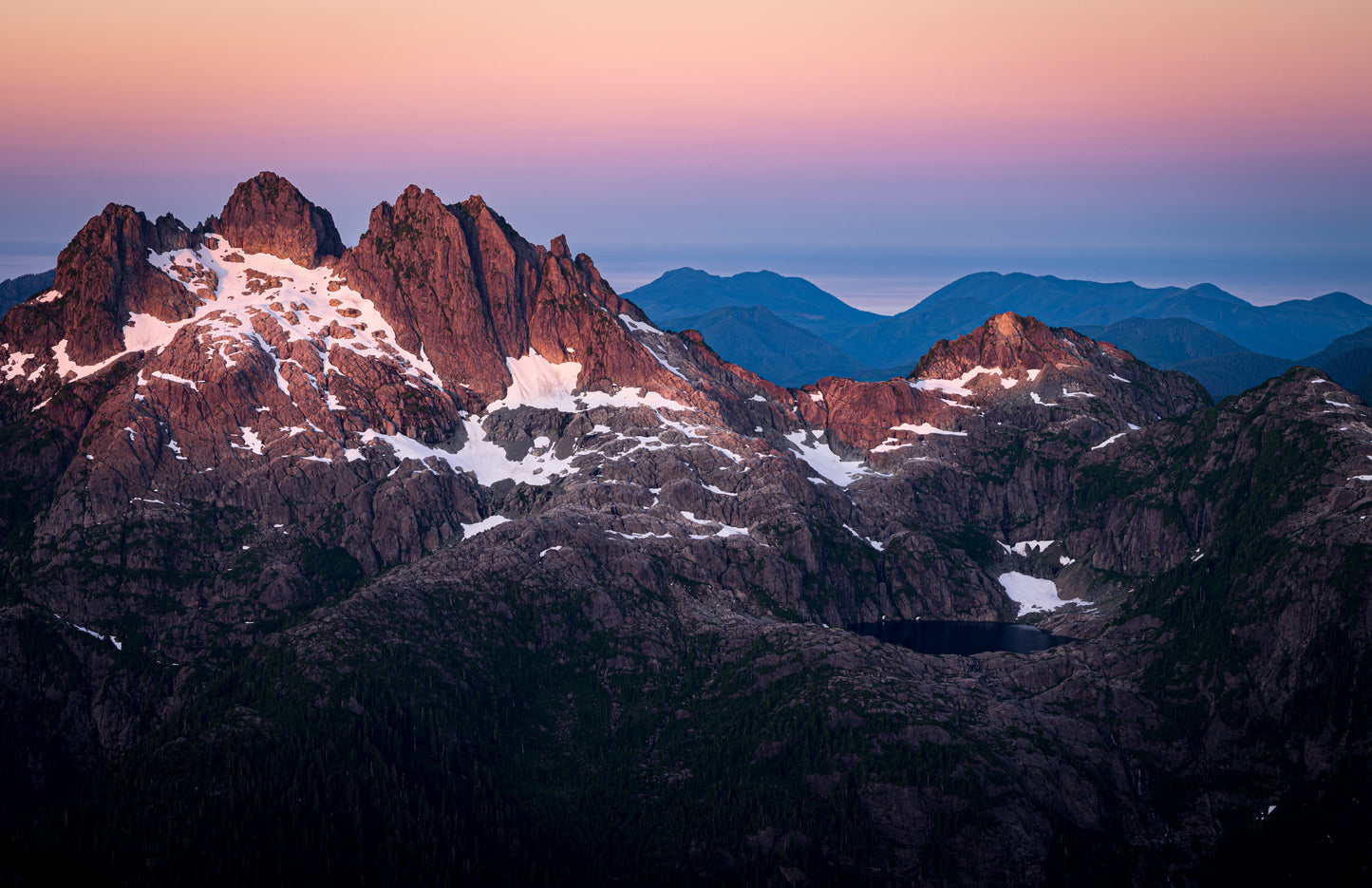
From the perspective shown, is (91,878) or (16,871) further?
(91,878)
